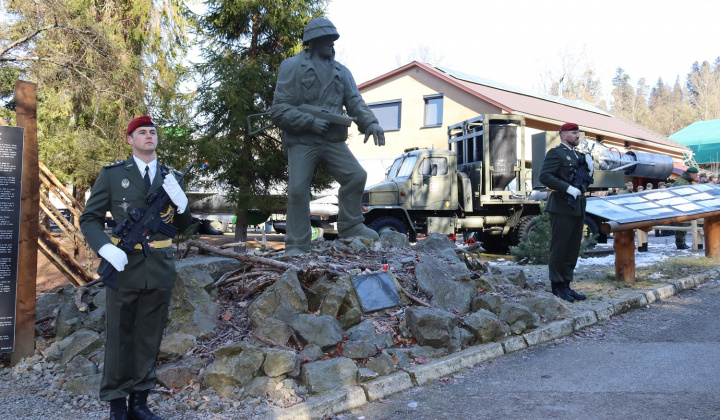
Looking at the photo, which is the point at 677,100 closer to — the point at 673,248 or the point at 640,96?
the point at 640,96

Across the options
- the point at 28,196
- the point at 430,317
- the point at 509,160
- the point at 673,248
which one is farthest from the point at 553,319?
the point at 673,248

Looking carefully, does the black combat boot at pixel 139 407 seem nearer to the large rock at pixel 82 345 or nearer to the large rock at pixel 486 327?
the large rock at pixel 82 345

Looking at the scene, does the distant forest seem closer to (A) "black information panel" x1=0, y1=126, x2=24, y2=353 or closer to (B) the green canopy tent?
(B) the green canopy tent

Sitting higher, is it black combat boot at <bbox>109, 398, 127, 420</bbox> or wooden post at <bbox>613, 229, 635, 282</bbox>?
wooden post at <bbox>613, 229, 635, 282</bbox>

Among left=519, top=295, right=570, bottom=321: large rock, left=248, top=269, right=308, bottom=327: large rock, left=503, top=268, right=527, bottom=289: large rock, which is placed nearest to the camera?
left=248, top=269, right=308, bottom=327: large rock

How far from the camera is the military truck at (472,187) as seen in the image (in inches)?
522

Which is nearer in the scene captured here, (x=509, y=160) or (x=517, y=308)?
(x=517, y=308)

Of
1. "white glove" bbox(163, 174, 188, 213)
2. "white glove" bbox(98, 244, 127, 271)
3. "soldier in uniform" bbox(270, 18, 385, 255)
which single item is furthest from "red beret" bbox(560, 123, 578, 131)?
"white glove" bbox(98, 244, 127, 271)

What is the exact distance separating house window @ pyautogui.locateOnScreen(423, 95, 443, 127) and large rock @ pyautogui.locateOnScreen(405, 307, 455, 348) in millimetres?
20371

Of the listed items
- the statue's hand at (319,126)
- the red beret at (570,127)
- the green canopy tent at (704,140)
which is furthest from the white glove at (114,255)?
the green canopy tent at (704,140)

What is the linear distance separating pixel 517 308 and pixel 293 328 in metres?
2.20

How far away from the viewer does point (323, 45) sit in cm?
670

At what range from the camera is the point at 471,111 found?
23.6 m

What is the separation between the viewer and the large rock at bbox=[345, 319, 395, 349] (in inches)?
188
